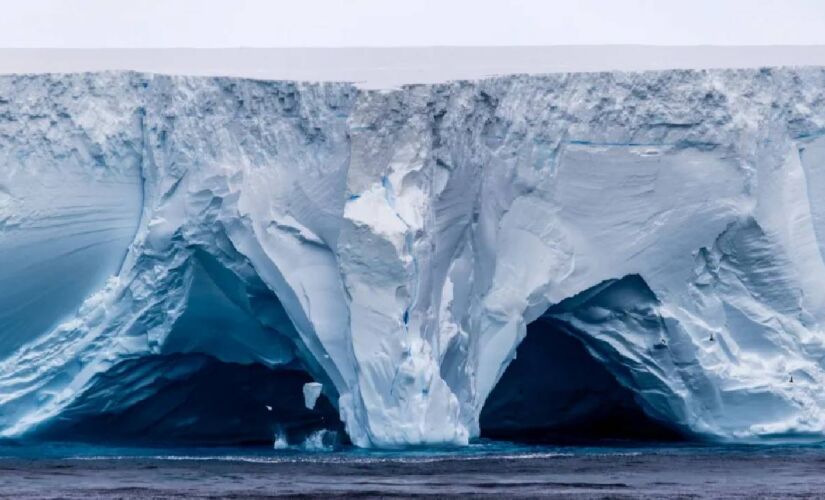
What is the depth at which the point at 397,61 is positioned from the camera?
1772 cm

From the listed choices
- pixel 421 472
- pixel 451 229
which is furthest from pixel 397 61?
pixel 421 472

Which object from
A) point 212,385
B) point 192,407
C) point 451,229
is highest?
point 451,229

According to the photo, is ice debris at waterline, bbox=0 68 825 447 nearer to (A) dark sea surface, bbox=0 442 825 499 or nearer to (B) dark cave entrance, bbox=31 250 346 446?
(B) dark cave entrance, bbox=31 250 346 446

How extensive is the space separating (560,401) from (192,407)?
327cm

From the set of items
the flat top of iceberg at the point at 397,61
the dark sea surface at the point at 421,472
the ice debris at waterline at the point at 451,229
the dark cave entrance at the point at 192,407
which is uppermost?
the flat top of iceberg at the point at 397,61

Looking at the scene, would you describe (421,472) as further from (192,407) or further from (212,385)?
(192,407)

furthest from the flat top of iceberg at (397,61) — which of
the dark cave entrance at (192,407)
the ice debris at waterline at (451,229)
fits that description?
the dark cave entrance at (192,407)

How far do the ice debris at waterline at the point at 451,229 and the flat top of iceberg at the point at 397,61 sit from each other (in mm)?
423

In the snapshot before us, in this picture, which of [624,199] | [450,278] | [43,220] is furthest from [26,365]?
[624,199]

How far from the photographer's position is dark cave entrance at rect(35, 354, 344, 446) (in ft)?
54.7

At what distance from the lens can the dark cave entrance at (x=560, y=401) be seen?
17594 millimetres

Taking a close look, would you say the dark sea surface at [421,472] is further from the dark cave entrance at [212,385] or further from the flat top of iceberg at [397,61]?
the flat top of iceberg at [397,61]

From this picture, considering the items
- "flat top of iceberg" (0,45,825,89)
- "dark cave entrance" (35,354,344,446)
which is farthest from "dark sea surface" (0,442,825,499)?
"flat top of iceberg" (0,45,825,89)

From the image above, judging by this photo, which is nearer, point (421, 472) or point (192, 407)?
point (421, 472)
